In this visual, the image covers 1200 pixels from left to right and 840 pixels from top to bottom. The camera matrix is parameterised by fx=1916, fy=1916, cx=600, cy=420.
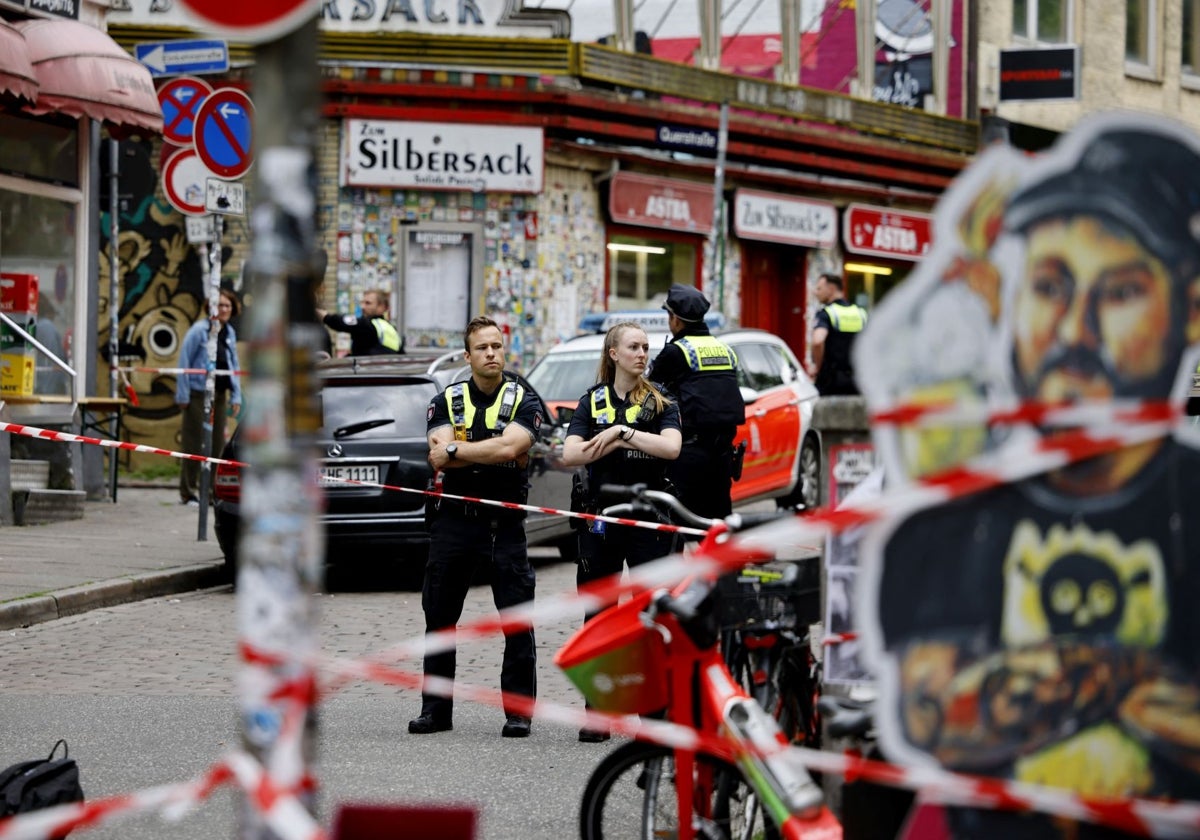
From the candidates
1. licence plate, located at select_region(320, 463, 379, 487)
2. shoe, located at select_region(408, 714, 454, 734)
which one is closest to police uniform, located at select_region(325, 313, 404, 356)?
licence plate, located at select_region(320, 463, 379, 487)

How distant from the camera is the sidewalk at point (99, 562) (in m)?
12.0

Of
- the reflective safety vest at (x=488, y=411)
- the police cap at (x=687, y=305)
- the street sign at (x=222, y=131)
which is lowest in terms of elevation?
the reflective safety vest at (x=488, y=411)

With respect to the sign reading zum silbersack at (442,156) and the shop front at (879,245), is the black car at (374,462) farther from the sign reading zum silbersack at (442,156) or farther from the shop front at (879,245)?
the shop front at (879,245)

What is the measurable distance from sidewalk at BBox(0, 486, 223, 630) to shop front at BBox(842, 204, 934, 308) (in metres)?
12.8

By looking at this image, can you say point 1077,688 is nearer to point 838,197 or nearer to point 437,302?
point 437,302

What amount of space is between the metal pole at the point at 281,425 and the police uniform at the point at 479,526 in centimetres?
523

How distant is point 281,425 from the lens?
3.21 m

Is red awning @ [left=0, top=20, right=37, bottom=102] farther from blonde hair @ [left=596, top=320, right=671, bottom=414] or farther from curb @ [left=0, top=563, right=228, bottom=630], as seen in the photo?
blonde hair @ [left=596, top=320, right=671, bottom=414]

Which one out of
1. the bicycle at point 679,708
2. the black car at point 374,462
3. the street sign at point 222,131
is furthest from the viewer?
the street sign at point 222,131

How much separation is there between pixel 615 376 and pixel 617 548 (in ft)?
2.73

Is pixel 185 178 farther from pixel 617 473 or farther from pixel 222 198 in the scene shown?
pixel 617 473

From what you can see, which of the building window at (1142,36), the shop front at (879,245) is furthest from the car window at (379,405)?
the building window at (1142,36)

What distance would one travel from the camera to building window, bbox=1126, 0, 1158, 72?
34469 millimetres

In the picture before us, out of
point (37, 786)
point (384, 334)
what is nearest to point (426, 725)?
point (37, 786)
